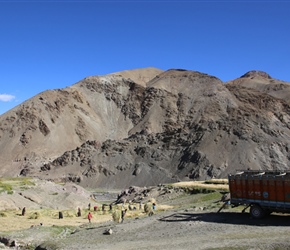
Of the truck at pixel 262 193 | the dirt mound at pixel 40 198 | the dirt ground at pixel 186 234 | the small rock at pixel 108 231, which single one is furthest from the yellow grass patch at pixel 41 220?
the truck at pixel 262 193

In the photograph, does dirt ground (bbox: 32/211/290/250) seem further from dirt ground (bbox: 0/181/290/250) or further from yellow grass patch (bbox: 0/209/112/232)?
yellow grass patch (bbox: 0/209/112/232)

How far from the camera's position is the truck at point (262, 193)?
2067cm

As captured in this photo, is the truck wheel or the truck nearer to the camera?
the truck

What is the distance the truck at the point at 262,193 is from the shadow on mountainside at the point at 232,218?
467mm

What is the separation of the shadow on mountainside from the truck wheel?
0.23 metres

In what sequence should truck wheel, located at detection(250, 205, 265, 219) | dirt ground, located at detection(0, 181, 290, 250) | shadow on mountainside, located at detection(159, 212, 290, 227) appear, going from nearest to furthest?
dirt ground, located at detection(0, 181, 290, 250), shadow on mountainside, located at detection(159, 212, 290, 227), truck wheel, located at detection(250, 205, 265, 219)

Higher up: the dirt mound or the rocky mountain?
the rocky mountain

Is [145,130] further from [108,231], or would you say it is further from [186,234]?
[186,234]

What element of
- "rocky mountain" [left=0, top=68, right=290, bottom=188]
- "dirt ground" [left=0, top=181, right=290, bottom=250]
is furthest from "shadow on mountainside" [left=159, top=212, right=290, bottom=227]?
"rocky mountain" [left=0, top=68, right=290, bottom=188]

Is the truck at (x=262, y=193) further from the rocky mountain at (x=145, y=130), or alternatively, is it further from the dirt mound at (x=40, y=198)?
the rocky mountain at (x=145, y=130)

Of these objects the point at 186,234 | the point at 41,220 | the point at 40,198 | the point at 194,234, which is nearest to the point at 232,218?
the point at 194,234

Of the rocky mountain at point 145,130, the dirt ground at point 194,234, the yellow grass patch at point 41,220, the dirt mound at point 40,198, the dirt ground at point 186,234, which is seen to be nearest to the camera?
the dirt ground at point 194,234

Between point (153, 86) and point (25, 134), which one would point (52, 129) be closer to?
point (25, 134)

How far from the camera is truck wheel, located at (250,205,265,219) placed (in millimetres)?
21469
